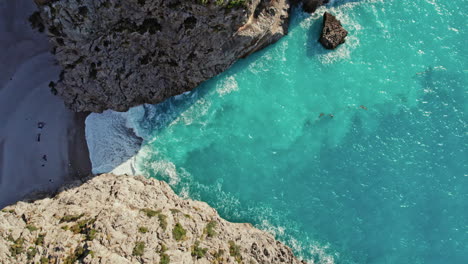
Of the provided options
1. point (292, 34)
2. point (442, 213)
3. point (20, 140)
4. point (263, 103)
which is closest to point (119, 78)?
point (20, 140)

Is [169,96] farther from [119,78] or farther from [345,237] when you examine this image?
[345,237]

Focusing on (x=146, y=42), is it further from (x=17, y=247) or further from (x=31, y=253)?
(x=17, y=247)

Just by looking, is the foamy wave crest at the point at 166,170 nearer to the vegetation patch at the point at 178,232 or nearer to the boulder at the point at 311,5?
the vegetation patch at the point at 178,232

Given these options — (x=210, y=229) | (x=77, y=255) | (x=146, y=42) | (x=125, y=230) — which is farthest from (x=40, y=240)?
(x=146, y=42)

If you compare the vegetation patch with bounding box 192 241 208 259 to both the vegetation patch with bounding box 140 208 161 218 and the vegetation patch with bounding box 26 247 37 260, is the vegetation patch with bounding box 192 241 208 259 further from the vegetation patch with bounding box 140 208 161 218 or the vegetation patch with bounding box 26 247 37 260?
the vegetation patch with bounding box 26 247 37 260

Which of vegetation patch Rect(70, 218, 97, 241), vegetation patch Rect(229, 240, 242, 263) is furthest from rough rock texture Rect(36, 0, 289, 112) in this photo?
vegetation patch Rect(229, 240, 242, 263)
